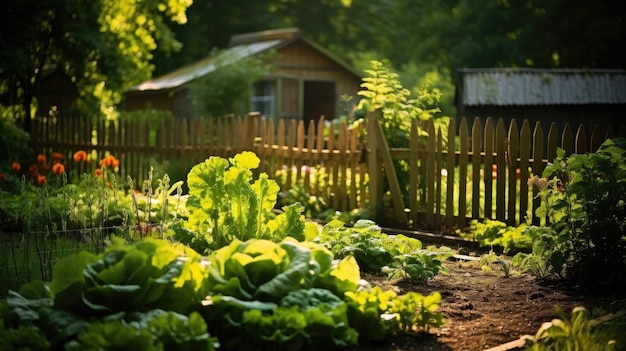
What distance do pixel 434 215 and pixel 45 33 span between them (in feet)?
35.2

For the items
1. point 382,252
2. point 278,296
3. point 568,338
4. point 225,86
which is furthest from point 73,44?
point 568,338

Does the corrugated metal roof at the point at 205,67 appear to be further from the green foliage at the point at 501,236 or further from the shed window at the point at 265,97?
the green foliage at the point at 501,236

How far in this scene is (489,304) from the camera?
20.3ft

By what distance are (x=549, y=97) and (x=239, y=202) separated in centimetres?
1767

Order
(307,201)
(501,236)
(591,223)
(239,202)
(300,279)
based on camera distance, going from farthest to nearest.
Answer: (307,201)
(501,236)
(239,202)
(591,223)
(300,279)

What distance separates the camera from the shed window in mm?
27036

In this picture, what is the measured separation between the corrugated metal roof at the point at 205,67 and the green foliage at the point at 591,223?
60.1 feet

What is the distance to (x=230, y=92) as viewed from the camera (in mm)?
24297

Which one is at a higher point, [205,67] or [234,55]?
[234,55]

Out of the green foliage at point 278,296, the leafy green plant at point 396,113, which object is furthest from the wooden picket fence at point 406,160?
the green foliage at point 278,296

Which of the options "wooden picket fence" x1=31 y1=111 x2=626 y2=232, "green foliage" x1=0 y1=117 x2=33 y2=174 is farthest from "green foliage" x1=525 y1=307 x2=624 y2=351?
"green foliage" x1=0 y1=117 x2=33 y2=174

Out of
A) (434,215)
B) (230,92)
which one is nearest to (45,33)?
(230,92)

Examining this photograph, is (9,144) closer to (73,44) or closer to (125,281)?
(73,44)

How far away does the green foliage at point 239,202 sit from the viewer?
6871 millimetres
